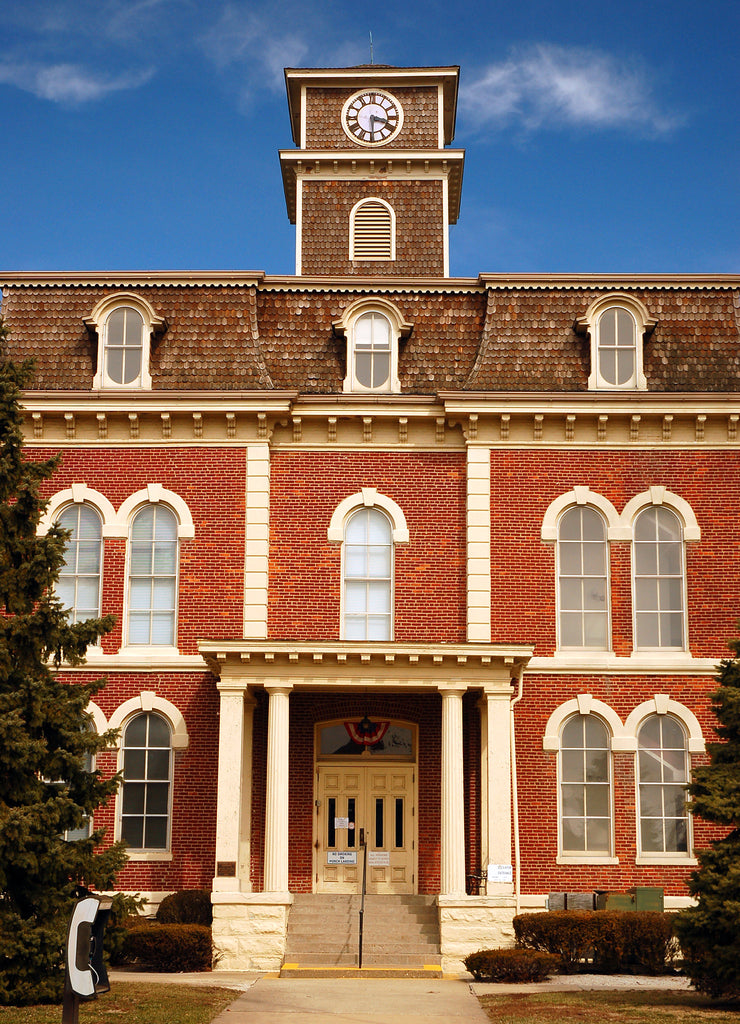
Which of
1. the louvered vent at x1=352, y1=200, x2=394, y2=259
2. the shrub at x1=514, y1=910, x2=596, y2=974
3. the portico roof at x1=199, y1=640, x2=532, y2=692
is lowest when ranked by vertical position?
the shrub at x1=514, y1=910, x2=596, y2=974

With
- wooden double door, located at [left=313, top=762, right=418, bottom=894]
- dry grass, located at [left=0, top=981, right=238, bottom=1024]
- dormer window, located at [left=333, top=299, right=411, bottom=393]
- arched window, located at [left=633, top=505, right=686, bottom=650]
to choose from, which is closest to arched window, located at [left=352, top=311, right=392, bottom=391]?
dormer window, located at [left=333, top=299, right=411, bottom=393]

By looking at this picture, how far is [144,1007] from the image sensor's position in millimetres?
→ 16000

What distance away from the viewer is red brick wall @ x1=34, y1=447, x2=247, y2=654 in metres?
23.8

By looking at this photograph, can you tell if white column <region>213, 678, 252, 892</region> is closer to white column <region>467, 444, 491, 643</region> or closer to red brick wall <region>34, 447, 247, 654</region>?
red brick wall <region>34, 447, 247, 654</region>

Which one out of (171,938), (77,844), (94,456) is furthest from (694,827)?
(94,456)

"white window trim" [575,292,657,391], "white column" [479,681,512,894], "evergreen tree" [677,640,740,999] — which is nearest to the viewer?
"evergreen tree" [677,640,740,999]

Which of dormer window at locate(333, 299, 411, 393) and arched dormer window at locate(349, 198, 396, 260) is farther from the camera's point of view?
arched dormer window at locate(349, 198, 396, 260)

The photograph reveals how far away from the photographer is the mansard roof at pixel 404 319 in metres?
24.8

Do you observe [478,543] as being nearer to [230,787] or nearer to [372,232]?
[230,787]

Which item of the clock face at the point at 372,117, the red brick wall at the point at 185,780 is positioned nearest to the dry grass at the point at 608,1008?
the red brick wall at the point at 185,780

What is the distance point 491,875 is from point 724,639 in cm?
615

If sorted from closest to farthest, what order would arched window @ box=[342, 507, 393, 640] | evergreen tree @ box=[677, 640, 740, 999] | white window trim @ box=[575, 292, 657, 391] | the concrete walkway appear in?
the concrete walkway, evergreen tree @ box=[677, 640, 740, 999], arched window @ box=[342, 507, 393, 640], white window trim @ box=[575, 292, 657, 391]

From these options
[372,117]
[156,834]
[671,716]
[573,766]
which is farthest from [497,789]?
[372,117]

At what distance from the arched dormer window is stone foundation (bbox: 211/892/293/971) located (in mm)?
15697
